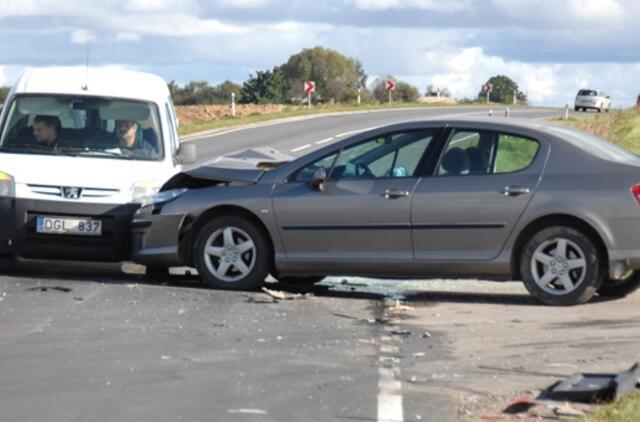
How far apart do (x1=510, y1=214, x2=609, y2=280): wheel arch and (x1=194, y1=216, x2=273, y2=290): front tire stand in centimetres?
211

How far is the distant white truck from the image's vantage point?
7881 centimetres

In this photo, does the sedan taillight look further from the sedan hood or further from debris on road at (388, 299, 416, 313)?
the sedan hood

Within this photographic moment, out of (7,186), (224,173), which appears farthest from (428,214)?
(7,186)

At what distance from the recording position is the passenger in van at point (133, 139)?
538 inches

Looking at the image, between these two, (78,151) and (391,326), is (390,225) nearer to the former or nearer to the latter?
(391,326)

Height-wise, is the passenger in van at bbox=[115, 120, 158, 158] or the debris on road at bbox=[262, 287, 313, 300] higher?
the passenger in van at bbox=[115, 120, 158, 158]

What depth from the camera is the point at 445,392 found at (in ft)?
25.5

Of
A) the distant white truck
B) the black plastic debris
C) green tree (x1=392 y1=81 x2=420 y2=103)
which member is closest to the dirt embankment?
the distant white truck

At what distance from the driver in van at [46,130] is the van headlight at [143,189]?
3.52ft

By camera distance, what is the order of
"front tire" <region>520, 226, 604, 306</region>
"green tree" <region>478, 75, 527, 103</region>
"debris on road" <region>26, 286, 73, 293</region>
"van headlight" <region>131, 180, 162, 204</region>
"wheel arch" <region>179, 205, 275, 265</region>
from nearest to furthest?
"front tire" <region>520, 226, 604, 306</region>, "debris on road" <region>26, 286, 73, 293</region>, "wheel arch" <region>179, 205, 275, 265</region>, "van headlight" <region>131, 180, 162, 204</region>, "green tree" <region>478, 75, 527, 103</region>

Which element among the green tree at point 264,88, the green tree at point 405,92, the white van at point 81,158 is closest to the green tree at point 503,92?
the green tree at point 405,92

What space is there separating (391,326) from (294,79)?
322ft

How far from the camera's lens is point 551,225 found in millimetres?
11227

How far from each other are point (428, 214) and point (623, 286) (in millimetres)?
1873
